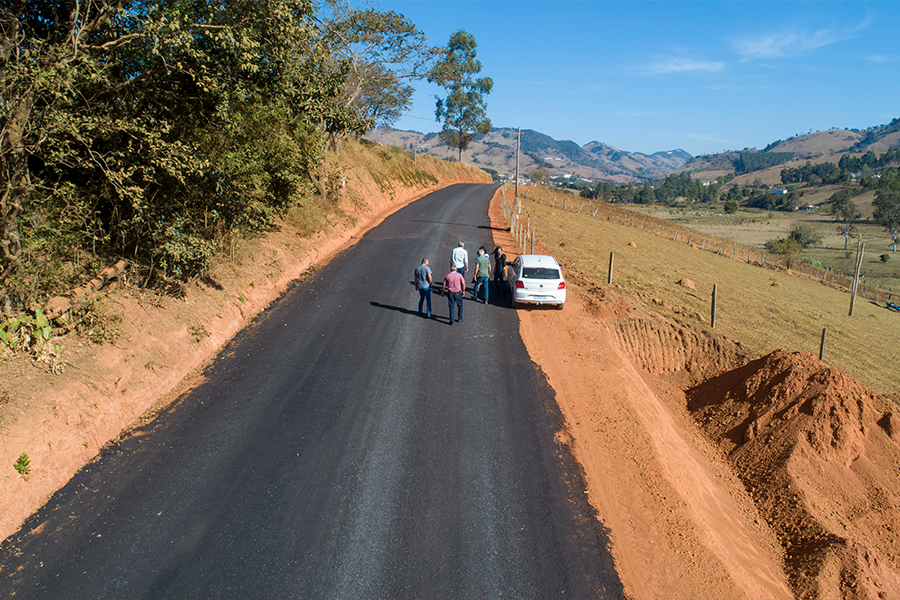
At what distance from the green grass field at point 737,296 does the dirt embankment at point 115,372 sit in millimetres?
13969

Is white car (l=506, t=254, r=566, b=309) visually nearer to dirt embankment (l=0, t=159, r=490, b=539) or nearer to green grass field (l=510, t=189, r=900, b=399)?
green grass field (l=510, t=189, r=900, b=399)

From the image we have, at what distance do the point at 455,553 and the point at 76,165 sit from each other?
9.67 meters

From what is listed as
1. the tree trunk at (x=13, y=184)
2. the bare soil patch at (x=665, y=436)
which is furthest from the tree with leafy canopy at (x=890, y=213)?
the tree trunk at (x=13, y=184)

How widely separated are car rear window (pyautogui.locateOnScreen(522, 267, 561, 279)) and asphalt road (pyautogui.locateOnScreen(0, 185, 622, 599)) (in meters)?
3.80

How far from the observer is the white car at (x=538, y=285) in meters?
14.6

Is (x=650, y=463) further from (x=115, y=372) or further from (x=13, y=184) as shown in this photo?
(x=13, y=184)

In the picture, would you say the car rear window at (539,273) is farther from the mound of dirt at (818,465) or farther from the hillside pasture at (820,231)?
the hillside pasture at (820,231)

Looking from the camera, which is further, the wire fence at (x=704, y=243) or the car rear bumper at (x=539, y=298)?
the wire fence at (x=704, y=243)

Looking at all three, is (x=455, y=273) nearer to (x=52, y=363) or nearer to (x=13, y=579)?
(x=52, y=363)

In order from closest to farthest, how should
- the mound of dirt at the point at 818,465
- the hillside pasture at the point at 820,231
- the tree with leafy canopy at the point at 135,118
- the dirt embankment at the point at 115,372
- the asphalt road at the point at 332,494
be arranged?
the asphalt road at the point at 332,494 < the dirt embankment at the point at 115,372 < the mound of dirt at the point at 818,465 < the tree with leafy canopy at the point at 135,118 < the hillside pasture at the point at 820,231

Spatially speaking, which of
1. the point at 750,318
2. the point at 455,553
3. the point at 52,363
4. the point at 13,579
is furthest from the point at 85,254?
the point at 750,318

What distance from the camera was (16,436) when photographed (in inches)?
263

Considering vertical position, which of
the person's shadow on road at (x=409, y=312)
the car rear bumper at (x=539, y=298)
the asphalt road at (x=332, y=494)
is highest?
the car rear bumper at (x=539, y=298)

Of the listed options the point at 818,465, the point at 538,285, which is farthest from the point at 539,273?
the point at 818,465
